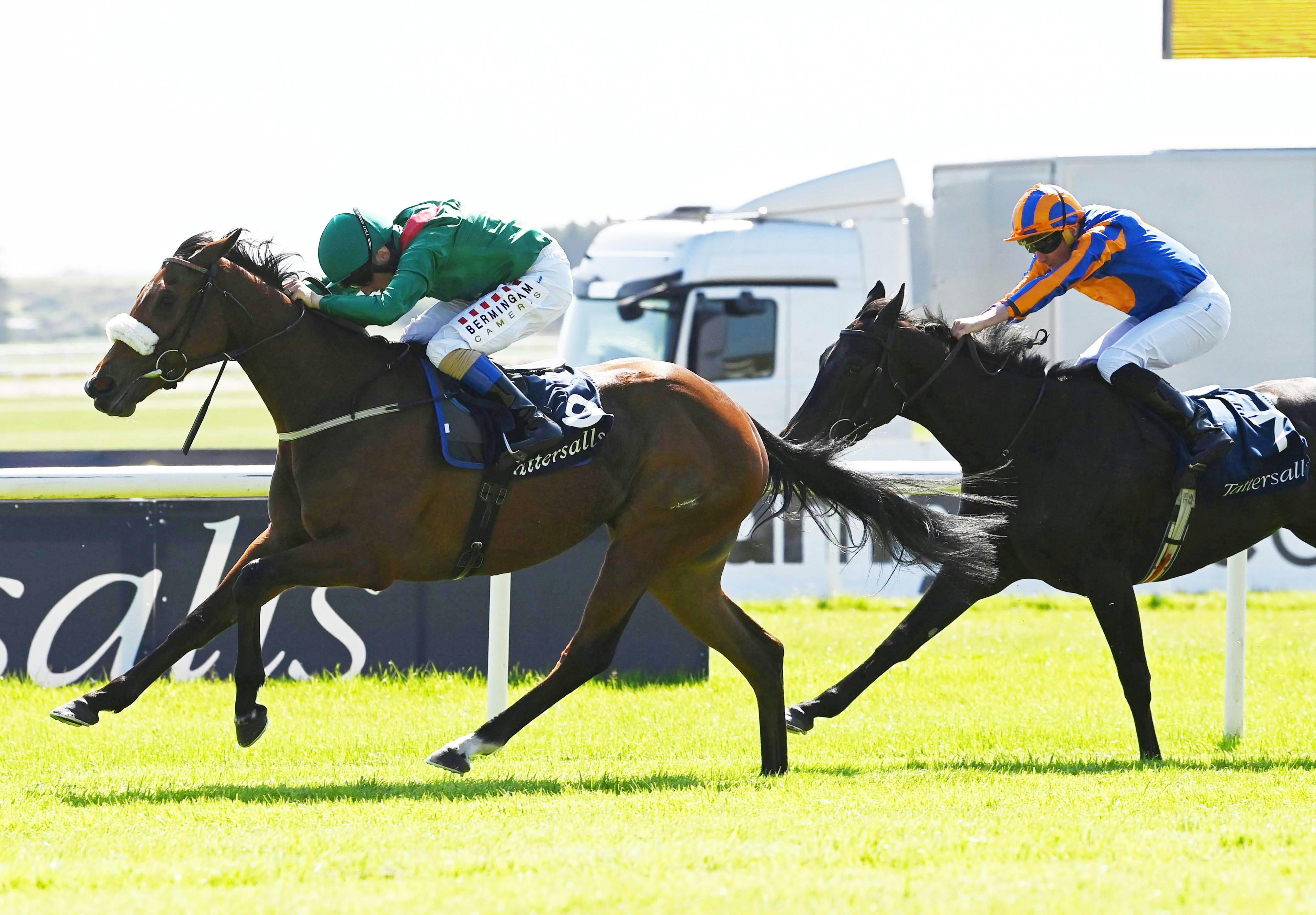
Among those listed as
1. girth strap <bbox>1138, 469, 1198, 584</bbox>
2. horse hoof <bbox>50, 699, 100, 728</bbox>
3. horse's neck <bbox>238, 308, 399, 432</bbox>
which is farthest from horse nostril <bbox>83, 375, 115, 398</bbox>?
girth strap <bbox>1138, 469, 1198, 584</bbox>

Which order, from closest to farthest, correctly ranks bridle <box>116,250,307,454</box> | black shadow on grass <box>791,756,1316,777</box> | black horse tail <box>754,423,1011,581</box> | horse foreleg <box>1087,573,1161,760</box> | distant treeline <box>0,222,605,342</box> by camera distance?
bridle <box>116,250,307,454</box>, black shadow on grass <box>791,756,1316,777</box>, black horse tail <box>754,423,1011,581</box>, horse foreleg <box>1087,573,1161,760</box>, distant treeline <box>0,222,605,342</box>

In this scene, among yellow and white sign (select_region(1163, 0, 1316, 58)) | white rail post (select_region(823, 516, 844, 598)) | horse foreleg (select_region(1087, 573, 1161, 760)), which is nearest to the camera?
horse foreleg (select_region(1087, 573, 1161, 760))

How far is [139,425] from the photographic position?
43.4m

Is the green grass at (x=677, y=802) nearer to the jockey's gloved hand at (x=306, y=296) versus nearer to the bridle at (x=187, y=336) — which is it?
the bridle at (x=187, y=336)

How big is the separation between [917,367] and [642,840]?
3021mm

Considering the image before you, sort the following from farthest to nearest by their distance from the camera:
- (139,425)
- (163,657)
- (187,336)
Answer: (139,425)
(187,336)
(163,657)

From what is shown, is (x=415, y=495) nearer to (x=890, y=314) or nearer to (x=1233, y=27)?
(x=890, y=314)

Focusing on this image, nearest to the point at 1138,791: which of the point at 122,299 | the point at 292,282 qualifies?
the point at 292,282

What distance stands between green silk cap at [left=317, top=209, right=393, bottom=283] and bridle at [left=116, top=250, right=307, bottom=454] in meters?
0.25

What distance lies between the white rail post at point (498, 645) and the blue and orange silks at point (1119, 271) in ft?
8.23

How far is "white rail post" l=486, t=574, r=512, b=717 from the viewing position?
22.6 feet

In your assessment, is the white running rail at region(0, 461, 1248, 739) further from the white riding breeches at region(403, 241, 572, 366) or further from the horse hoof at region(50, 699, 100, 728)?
the horse hoof at region(50, 699, 100, 728)

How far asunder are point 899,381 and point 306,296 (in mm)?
2548

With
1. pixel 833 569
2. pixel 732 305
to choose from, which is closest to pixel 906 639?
pixel 833 569
